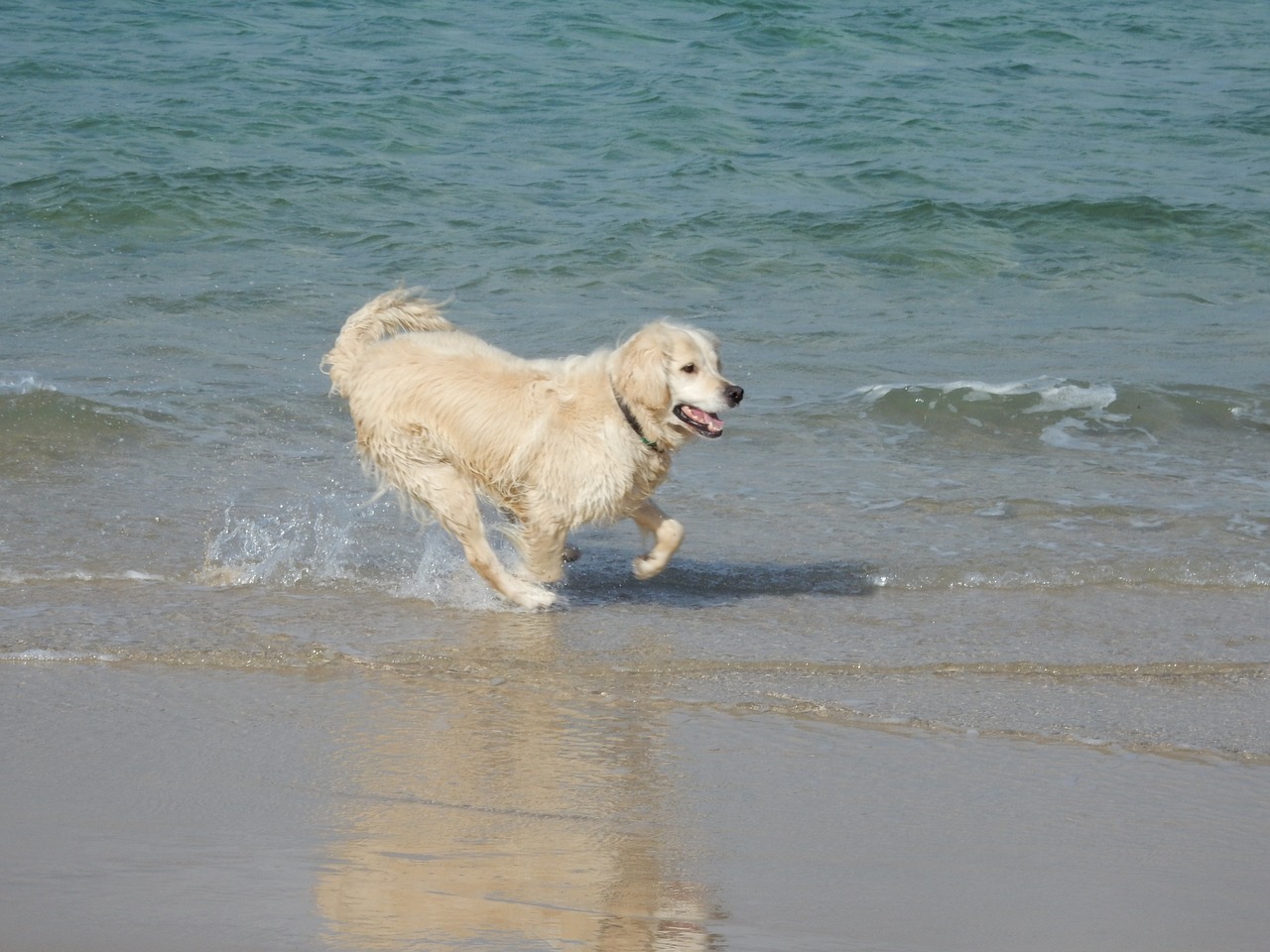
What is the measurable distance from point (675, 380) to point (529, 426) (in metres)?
0.68

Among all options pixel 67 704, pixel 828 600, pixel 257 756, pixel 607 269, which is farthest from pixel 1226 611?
pixel 607 269

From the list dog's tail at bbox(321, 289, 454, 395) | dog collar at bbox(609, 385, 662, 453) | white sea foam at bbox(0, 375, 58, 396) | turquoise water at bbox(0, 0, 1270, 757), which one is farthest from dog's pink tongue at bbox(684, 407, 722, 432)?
white sea foam at bbox(0, 375, 58, 396)

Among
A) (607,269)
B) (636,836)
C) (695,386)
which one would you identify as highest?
(695,386)

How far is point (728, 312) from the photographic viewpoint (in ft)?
41.3

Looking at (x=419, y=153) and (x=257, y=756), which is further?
(x=419, y=153)

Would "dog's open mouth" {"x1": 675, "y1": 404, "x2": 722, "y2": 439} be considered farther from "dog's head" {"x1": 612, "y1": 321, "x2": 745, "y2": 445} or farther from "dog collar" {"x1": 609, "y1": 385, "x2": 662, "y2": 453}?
"dog collar" {"x1": 609, "y1": 385, "x2": 662, "y2": 453}

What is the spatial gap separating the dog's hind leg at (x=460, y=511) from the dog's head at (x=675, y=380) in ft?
2.95

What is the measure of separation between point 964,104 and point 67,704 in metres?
16.7

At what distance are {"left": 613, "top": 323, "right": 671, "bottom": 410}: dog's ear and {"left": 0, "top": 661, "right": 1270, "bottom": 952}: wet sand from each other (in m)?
1.44

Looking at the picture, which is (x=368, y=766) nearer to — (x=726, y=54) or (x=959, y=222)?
(x=959, y=222)

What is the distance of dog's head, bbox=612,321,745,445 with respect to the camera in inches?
248

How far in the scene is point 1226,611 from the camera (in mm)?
6547

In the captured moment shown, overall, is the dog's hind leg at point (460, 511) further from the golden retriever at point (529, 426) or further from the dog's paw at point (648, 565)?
the dog's paw at point (648, 565)

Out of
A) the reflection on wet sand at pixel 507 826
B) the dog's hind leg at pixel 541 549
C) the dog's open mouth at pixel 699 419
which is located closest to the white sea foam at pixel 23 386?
the dog's hind leg at pixel 541 549
